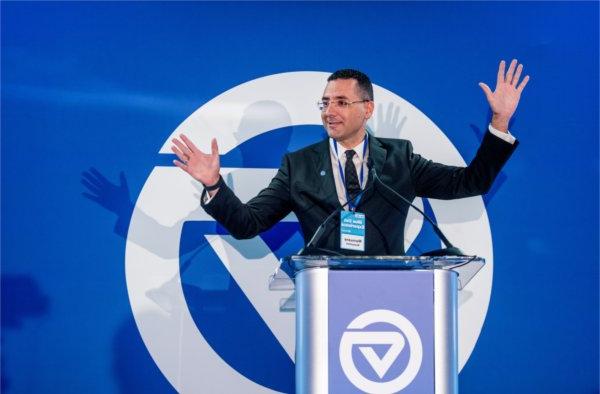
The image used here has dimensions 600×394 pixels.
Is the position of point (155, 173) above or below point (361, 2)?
below

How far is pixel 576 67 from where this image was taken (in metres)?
3.29

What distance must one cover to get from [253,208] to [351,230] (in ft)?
1.74

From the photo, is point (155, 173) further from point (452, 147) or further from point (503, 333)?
point (503, 333)

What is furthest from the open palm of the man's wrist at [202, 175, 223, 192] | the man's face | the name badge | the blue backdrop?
the man's wrist at [202, 175, 223, 192]

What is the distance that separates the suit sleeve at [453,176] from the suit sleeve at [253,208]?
52 centimetres

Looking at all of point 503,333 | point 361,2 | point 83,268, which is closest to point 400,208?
point 503,333

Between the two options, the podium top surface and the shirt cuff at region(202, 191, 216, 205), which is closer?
the podium top surface

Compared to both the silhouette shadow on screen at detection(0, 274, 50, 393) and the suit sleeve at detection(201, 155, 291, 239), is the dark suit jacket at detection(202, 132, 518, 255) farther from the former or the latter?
the silhouette shadow on screen at detection(0, 274, 50, 393)

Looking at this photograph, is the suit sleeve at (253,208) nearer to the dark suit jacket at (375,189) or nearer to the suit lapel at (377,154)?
the dark suit jacket at (375,189)

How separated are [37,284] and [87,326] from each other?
0.92 ft

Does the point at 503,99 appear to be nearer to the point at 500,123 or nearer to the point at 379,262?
the point at 500,123

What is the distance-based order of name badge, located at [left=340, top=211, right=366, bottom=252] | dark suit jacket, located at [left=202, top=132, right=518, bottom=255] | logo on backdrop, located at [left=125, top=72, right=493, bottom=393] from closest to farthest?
name badge, located at [left=340, top=211, right=366, bottom=252], dark suit jacket, located at [left=202, top=132, right=518, bottom=255], logo on backdrop, located at [left=125, top=72, right=493, bottom=393]

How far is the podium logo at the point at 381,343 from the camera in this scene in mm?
1844

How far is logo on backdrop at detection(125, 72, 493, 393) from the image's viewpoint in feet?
10.1
